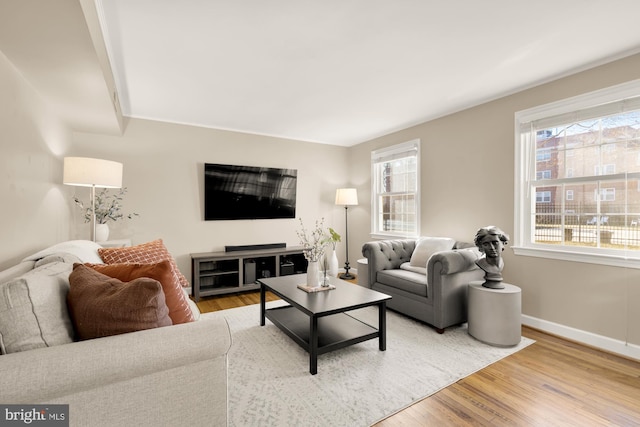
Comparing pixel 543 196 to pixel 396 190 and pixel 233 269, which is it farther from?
pixel 233 269

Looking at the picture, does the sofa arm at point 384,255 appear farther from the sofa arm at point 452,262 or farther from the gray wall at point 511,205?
the sofa arm at point 452,262

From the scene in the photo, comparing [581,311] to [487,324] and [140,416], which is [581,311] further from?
[140,416]

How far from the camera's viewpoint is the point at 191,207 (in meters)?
4.27

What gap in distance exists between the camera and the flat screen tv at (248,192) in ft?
14.3

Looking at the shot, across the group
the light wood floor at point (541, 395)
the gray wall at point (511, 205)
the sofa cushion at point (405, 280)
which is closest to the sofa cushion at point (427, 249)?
the sofa cushion at point (405, 280)

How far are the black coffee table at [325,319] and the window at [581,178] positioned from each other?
1.80 m

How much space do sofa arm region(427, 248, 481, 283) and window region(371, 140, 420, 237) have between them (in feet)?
4.51

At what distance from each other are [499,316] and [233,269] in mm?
3260

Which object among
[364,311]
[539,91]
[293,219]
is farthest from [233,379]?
[539,91]

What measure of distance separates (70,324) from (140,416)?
1.61ft

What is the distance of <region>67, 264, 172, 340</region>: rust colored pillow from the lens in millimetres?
1141

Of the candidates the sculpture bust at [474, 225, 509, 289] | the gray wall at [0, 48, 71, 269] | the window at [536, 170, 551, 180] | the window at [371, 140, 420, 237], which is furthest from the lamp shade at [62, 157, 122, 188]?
the window at [536, 170, 551, 180]

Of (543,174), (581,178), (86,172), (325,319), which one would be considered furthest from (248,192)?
(581,178)

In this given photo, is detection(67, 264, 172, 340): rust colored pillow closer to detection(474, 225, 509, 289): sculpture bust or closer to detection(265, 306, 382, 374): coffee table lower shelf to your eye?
detection(265, 306, 382, 374): coffee table lower shelf
